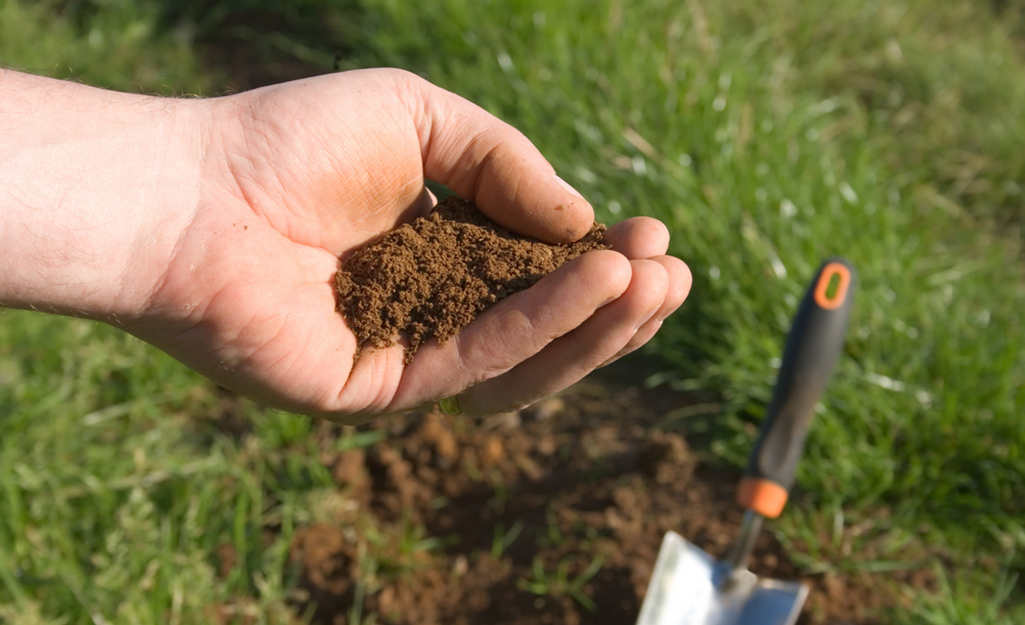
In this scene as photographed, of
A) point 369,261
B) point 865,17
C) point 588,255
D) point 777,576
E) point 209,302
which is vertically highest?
point 865,17

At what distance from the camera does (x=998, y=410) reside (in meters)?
2.43

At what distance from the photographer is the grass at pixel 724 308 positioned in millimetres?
2328

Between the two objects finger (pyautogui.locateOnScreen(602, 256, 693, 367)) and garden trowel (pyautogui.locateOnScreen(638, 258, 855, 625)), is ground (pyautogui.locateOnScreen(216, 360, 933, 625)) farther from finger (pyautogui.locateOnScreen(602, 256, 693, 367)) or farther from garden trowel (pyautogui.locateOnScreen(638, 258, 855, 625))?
finger (pyautogui.locateOnScreen(602, 256, 693, 367))

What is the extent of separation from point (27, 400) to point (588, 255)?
81.3 inches

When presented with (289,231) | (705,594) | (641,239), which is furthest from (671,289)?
(705,594)

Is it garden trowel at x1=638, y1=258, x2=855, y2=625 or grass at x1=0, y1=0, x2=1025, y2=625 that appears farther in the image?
grass at x1=0, y1=0, x2=1025, y2=625

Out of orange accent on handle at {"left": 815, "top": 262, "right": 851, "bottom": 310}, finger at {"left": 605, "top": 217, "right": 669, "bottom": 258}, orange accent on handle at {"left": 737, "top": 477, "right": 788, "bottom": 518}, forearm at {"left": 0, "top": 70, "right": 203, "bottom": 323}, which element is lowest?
orange accent on handle at {"left": 737, "top": 477, "right": 788, "bottom": 518}

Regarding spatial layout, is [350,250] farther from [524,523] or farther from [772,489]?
[772,489]

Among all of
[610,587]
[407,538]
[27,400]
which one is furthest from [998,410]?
[27,400]

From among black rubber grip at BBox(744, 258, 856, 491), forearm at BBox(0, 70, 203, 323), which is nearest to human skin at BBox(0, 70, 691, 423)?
forearm at BBox(0, 70, 203, 323)

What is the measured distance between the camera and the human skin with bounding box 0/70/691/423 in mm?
1635

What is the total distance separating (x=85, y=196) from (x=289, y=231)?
0.43 metres

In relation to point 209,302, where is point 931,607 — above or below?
below

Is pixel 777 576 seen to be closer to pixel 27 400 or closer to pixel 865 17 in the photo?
pixel 27 400
